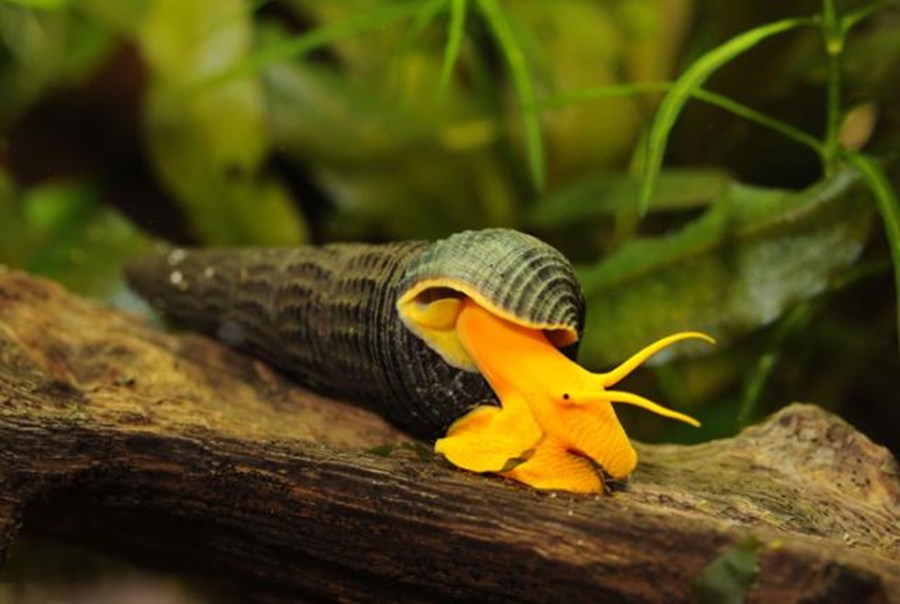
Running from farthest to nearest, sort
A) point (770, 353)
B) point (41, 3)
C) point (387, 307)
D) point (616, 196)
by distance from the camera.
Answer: point (616, 196)
point (41, 3)
point (770, 353)
point (387, 307)

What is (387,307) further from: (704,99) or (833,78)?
(833,78)

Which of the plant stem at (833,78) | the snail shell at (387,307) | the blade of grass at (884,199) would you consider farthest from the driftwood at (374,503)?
the plant stem at (833,78)

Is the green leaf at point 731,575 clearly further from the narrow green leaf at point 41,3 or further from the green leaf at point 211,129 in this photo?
the green leaf at point 211,129

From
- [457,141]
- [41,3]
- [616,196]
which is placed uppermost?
[457,141]

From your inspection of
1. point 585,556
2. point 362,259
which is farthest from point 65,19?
point 585,556

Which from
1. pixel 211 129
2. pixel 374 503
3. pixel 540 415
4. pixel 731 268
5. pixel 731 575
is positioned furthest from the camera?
pixel 211 129

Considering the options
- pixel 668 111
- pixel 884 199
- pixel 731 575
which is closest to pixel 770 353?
pixel 884 199

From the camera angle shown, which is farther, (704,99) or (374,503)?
(704,99)
